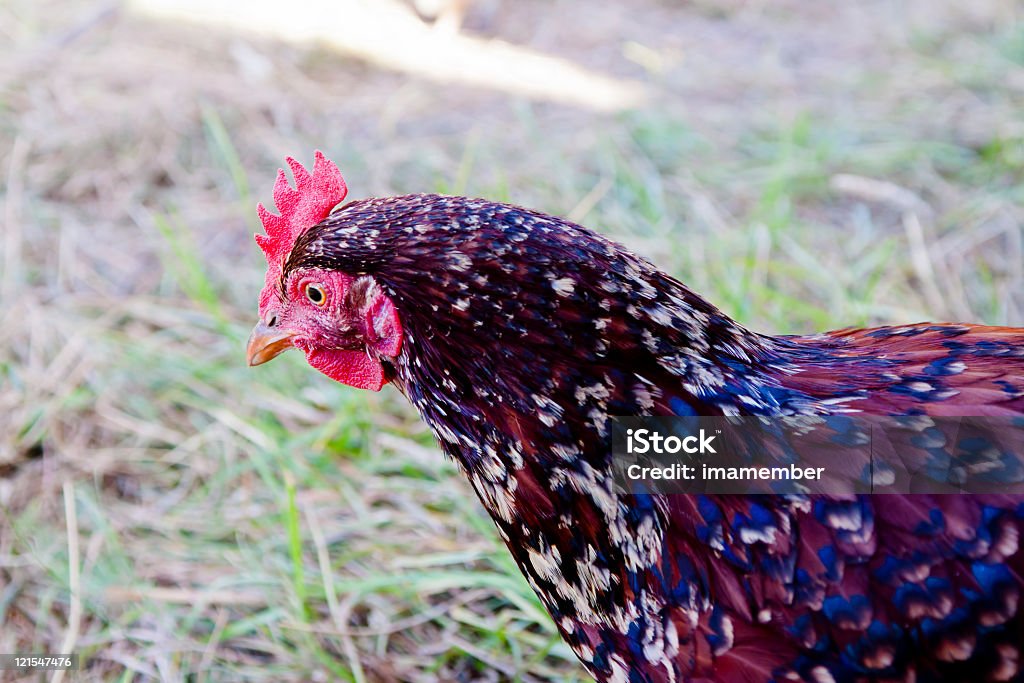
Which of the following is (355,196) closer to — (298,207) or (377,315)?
(298,207)

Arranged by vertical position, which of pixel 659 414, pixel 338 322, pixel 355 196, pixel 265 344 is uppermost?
pixel 659 414

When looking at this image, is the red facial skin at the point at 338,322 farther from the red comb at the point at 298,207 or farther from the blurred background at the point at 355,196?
the blurred background at the point at 355,196

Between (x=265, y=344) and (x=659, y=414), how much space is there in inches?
33.9

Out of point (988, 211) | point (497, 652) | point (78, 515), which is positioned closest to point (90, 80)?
point (78, 515)

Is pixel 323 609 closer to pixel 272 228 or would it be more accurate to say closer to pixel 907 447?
pixel 272 228

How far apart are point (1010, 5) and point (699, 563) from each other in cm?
558

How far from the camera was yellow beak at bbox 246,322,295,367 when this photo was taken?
171cm

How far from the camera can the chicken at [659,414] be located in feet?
4.03

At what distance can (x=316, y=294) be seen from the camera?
1604 mm

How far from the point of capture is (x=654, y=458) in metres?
1.36
